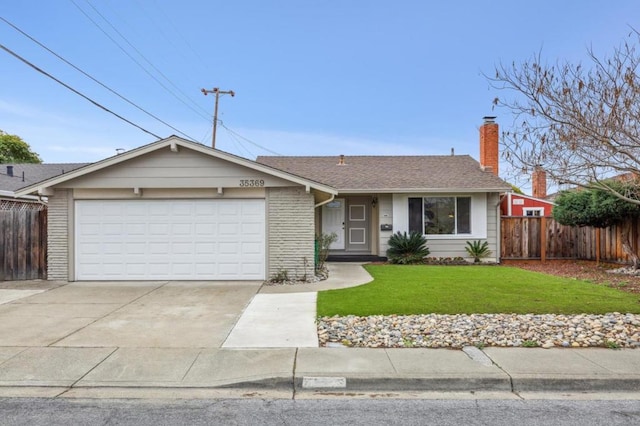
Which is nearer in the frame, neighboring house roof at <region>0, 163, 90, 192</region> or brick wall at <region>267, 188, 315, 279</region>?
brick wall at <region>267, 188, 315, 279</region>

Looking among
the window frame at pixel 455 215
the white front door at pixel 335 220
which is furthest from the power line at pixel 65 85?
the window frame at pixel 455 215

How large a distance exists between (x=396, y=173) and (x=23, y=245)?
12.3 meters

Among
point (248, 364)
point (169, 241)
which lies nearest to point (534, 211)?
point (169, 241)

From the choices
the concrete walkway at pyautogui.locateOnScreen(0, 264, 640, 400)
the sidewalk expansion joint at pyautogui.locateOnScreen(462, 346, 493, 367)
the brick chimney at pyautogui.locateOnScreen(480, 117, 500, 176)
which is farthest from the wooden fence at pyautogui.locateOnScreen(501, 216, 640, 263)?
the sidewalk expansion joint at pyautogui.locateOnScreen(462, 346, 493, 367)

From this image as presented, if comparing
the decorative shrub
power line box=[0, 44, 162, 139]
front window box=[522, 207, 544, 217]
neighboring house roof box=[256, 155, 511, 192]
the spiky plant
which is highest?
power line box=[0, 44, 162, 139]

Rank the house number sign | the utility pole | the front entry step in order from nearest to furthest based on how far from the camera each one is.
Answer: the house number sign → the front entry step → the utility pole

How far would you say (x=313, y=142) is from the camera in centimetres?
3312

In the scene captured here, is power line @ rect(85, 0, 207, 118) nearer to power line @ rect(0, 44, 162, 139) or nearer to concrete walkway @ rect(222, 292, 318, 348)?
power line @ rect(0, 44, 162, 139)

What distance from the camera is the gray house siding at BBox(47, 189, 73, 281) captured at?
10.2 m

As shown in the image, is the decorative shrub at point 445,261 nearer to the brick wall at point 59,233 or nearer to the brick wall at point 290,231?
the brick wall at point 290,231

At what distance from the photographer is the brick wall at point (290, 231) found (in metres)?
10.3

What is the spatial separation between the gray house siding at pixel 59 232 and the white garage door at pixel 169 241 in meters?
0.24

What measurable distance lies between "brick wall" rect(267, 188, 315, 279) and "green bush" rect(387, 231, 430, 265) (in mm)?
4704

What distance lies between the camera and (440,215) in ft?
48.3
